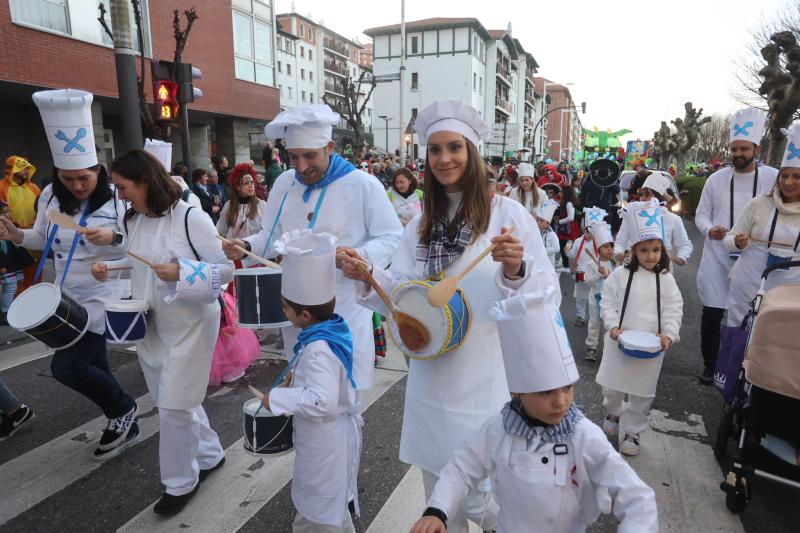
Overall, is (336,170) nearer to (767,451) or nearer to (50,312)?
(50,312)

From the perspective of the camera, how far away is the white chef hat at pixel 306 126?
317 cm

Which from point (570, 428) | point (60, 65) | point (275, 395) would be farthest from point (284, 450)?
point (60, 65)

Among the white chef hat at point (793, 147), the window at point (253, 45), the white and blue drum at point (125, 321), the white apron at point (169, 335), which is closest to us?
the white and blue drum at point (125, 321)

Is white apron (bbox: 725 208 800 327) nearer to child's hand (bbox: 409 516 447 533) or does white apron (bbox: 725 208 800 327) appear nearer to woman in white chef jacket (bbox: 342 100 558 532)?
woman in white chef jacket (bbox: 342 100 558 532)

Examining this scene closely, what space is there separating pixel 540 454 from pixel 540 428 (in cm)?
9

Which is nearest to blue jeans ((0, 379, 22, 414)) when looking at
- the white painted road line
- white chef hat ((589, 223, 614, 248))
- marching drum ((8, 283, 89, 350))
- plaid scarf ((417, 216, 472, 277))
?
the white painted road line

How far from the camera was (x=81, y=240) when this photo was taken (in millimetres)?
3705

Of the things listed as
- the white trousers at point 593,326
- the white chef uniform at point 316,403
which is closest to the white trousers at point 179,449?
the white chef uniform at point 316,403

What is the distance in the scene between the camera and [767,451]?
3.06 m

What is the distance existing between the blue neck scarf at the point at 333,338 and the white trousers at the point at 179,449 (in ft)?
3.90

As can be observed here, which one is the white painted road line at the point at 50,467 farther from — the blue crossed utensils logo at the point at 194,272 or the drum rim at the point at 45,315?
the blue crossed utensils logo at the point at 194,272

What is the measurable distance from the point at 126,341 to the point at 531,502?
2435 millimetres

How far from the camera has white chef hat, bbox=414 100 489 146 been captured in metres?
2.38

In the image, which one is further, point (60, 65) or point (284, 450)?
point (60, 65)
